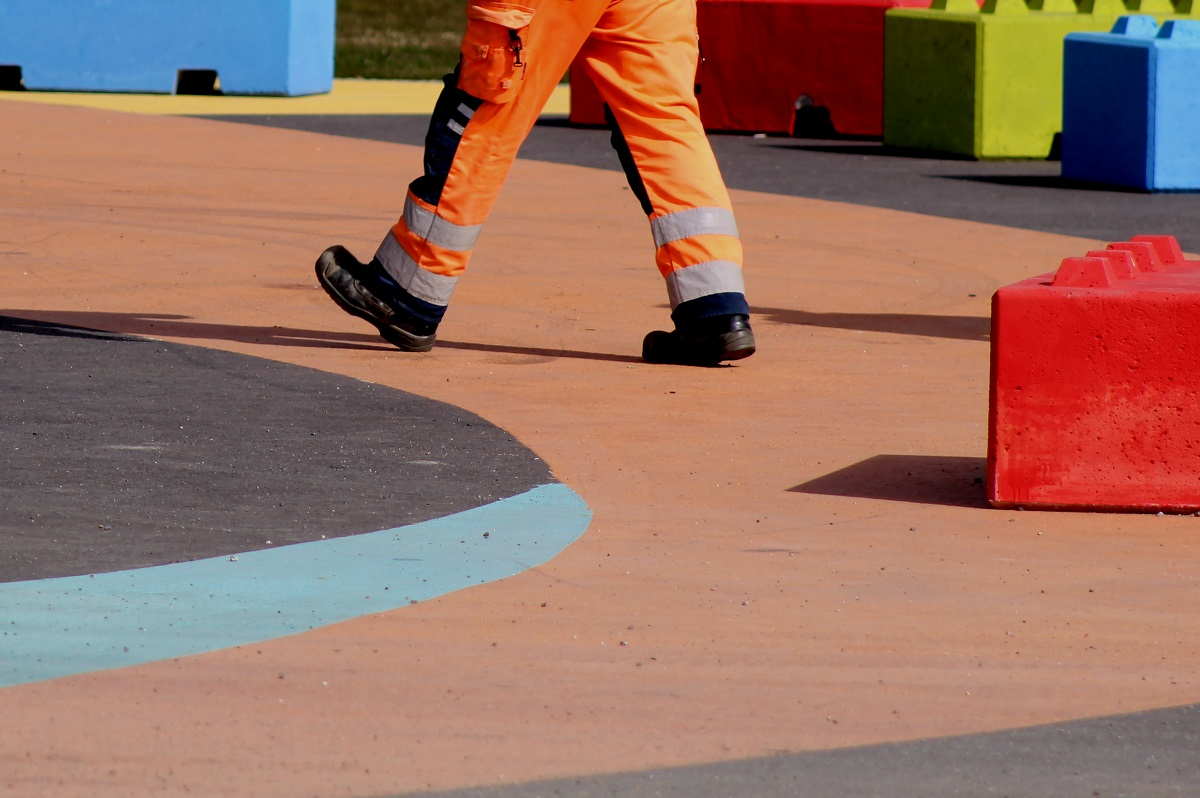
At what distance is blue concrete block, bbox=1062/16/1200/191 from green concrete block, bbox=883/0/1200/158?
1.34 m

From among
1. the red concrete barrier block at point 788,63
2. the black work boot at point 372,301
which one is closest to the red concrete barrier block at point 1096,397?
the black work boot at point 372,301

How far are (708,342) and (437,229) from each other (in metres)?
0.93

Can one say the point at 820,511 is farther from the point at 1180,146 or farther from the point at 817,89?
the point at 817,89

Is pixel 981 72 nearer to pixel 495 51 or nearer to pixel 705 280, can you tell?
pixel 705 280

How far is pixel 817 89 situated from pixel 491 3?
11.3m

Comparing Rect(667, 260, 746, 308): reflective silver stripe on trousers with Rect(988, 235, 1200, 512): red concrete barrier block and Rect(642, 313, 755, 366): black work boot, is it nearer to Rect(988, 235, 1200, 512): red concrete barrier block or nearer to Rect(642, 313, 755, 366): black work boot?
Rect(642, 313, 755, 366): black work boot

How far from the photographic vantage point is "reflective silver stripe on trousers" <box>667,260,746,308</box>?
735 cm

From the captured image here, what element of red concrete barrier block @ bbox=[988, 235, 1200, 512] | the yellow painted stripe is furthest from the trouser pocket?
the yellow painted stripe

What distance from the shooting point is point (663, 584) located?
4.55 meters

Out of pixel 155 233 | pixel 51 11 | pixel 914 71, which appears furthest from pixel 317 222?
pixel 51 11

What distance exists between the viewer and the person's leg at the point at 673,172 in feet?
24.0

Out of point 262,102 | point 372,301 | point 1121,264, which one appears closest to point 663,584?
point 1121,264

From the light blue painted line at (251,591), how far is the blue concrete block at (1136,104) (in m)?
9.53

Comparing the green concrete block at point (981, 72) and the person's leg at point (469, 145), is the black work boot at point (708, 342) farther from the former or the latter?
the green concrete block at point (981, 72)
